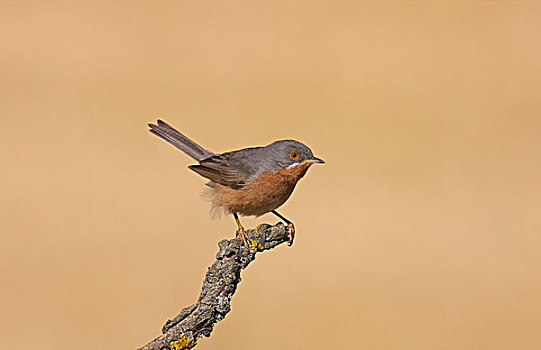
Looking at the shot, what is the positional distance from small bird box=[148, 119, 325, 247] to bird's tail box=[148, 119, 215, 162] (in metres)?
0.25

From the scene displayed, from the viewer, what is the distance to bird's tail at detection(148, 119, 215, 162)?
150 inches

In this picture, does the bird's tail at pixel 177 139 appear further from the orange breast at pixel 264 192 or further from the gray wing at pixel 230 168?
the orange breast at pixel 264 192

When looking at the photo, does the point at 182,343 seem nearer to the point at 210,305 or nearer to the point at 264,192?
the point at 210,305

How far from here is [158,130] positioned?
3.81 meters

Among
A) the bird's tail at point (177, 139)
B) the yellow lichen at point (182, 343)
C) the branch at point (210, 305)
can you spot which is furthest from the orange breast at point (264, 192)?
the yellow lichen at point (182, 343)

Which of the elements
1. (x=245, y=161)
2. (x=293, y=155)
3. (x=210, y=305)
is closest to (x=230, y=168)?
(x=245, y=161)

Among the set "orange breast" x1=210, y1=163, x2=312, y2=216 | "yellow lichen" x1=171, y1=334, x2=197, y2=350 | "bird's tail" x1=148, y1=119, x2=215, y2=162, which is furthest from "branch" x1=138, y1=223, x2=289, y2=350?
"bird's tail" x1=148, y1=119, x2=215, y2=162

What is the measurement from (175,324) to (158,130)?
2.09 meters

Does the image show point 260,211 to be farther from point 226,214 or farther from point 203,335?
point 203,335

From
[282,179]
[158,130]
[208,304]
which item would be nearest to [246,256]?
[208,304]

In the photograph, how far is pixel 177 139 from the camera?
3.85m

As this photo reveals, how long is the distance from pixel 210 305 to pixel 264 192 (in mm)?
1542

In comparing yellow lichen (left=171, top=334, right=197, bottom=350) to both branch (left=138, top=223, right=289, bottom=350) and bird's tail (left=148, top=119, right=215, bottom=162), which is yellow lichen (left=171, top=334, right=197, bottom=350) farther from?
bird's tail (left=148, top=119, right=215, bottom=162)

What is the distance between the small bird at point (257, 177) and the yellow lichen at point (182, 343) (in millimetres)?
1600
